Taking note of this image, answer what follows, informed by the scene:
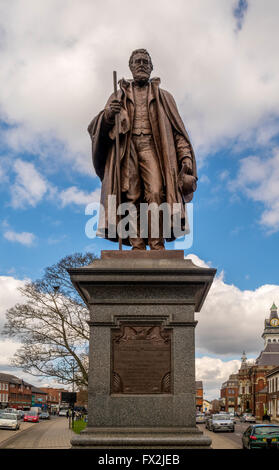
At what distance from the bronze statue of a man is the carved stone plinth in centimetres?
95

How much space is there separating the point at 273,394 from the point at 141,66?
88.6 m

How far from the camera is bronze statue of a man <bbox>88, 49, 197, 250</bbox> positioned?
721 cm

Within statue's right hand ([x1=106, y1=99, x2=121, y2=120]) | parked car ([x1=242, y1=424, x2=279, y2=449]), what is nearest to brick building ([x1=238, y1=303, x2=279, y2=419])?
parked car ([x1=242, y1=424, x2=279, y2=449])

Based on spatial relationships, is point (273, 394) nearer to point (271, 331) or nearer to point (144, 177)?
point (271, 331)

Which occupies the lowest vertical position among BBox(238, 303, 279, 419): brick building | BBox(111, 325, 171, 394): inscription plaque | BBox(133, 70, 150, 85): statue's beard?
BBox(238, 303, 279, 419): brick building

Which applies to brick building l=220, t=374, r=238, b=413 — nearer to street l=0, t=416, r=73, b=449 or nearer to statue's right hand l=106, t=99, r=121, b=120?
street l=0, t=416, r=73, b=449

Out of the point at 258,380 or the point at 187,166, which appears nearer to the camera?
the point at 187,166

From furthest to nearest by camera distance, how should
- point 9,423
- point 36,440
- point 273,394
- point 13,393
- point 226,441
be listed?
1. point 13,393
2. point 273,394
3. point 9,423
4. point 226,441
5. point 36,440

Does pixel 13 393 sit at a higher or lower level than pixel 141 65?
lower

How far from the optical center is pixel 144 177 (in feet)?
24.1

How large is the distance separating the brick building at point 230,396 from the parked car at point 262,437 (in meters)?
158

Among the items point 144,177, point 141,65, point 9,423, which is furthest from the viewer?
point 9,423

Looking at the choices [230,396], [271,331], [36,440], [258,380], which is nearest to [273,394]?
[258,380]
